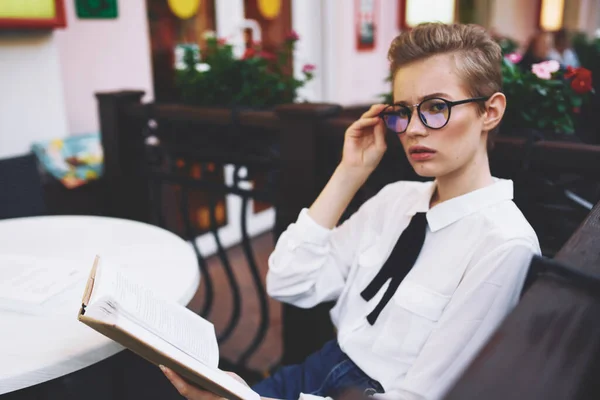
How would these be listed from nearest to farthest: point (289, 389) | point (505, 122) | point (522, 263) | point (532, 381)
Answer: point (532, 381)
point (522, 263)
point (289, 389)
point (505, 122)

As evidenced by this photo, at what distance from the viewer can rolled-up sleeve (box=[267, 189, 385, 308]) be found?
4.05 feet

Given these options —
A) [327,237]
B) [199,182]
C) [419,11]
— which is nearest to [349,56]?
[419,11]

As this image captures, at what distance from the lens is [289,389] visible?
1197 millimetres

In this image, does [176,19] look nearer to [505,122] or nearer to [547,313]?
[505,122]

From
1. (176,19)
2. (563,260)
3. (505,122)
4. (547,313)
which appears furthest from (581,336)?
(176,19)

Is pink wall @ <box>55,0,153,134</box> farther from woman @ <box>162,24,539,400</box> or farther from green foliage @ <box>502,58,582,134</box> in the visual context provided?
green foliage @ <box>502,58,582,134</box>

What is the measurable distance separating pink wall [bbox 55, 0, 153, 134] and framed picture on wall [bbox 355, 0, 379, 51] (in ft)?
7.80

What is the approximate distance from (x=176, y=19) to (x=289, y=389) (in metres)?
2.63

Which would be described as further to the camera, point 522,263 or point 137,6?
point 137,6

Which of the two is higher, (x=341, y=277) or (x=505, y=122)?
(x=505, y=122)

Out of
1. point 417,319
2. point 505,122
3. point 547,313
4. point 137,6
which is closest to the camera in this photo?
point 547,313

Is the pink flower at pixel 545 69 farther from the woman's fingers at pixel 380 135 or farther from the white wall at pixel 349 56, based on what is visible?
the white wall at pixel 349 56

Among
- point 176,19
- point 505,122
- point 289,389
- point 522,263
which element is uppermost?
point 176,19

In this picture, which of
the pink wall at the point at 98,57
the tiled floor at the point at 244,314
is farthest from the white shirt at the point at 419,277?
the pink wall at the point at 98,57
